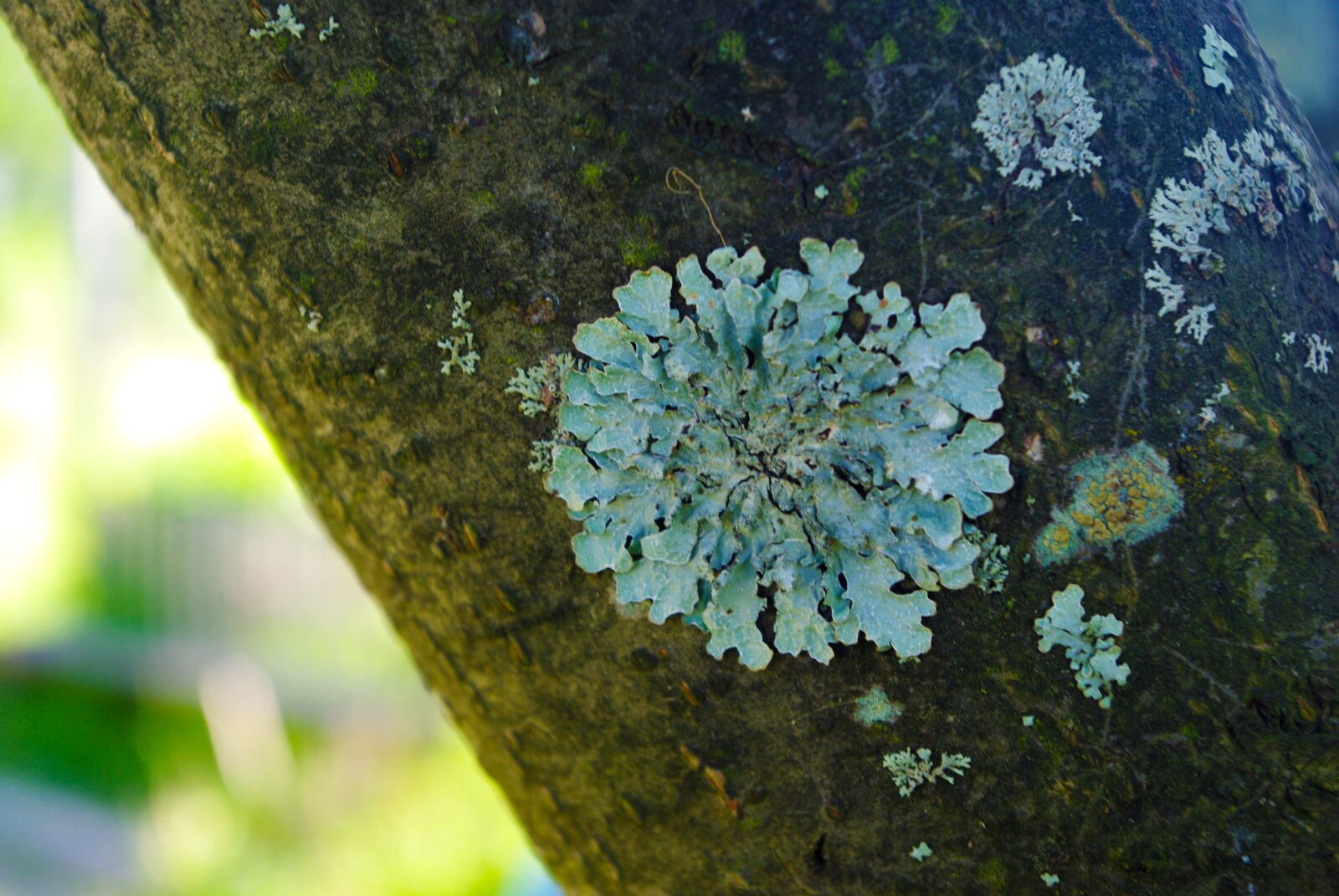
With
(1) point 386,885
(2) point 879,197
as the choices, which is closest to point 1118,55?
(2) point 879,197

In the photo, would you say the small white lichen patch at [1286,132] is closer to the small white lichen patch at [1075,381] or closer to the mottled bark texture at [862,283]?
the mottled bark texture at [862,283]

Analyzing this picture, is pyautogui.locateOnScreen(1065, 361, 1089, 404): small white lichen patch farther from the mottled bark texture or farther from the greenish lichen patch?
the greenish lichen patch

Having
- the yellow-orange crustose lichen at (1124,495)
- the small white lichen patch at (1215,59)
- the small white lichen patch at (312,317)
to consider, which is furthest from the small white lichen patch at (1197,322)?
the small white lichen patch at (312,317)

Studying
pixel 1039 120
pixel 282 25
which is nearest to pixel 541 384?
pixel 282 25

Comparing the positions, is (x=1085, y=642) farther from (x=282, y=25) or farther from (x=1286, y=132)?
(x=282, y=25)

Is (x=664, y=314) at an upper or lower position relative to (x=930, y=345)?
upper

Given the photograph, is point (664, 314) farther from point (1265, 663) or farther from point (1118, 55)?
point (1265, 663)
